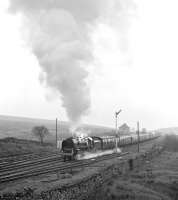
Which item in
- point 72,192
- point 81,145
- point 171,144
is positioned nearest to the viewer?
point 72,192

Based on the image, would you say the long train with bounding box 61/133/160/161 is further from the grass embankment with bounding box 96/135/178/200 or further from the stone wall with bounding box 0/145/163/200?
the stone wall with bounding box 0/145/163/200

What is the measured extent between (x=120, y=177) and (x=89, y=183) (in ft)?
14.1

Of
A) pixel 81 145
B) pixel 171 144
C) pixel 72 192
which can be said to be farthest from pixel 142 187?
pixel 171 144

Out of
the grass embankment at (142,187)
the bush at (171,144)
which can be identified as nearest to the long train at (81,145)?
the grass embankment at (142,187)

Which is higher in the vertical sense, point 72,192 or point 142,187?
point 72,192

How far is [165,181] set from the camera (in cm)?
1975

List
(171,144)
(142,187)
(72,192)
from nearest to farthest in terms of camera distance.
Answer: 1. (72,192)
2. (142,187)
3. (171,144)

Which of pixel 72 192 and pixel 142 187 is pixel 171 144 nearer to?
pixel 142 187

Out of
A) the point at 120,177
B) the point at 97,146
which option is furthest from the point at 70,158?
the point at 120,177

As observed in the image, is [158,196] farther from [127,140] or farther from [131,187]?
[127,140]

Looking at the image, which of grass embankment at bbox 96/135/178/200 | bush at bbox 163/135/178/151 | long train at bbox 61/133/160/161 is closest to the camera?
grass embankment at bbox 96/135/178/200

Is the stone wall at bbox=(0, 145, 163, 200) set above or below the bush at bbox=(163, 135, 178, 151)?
below

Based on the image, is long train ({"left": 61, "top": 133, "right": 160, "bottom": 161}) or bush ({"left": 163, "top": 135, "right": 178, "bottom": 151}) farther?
bush ({"left": 163, "top": 135, "right": 178, "bottom": 151})

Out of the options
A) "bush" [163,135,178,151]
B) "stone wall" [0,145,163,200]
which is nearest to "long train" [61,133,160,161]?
"stone wall" [0,145,163,200]
